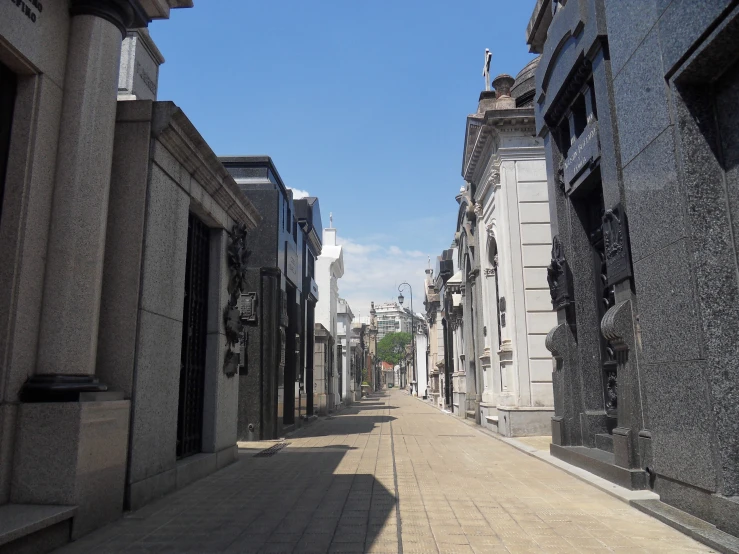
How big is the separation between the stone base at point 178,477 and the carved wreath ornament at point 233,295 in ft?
4.21

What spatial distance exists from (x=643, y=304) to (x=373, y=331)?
71383 mm

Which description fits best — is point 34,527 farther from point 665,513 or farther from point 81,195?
point 665,513

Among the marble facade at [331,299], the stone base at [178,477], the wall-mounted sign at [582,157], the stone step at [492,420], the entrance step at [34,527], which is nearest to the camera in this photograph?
the entrance step at [34,527]

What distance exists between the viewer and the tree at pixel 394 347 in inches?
4454

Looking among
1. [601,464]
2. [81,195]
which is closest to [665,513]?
[601,464]

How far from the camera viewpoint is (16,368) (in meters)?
4.56

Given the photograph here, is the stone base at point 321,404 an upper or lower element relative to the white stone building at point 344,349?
lower

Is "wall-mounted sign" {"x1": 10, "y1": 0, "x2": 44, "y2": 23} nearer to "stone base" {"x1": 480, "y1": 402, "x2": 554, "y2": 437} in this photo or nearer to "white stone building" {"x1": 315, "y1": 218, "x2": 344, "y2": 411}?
"stone base" {"x1": 480, "y1": 402, "x2": 554, "y2": 437}

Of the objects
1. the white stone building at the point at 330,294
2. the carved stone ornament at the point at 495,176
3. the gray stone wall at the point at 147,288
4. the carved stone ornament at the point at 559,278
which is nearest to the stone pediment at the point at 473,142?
the carved stone ornament at the point at 495,176

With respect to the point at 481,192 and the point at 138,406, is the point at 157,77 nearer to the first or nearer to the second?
the point at 138,406

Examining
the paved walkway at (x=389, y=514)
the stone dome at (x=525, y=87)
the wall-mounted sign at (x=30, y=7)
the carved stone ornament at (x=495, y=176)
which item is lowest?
the paved walkway at (x=389, y=514)

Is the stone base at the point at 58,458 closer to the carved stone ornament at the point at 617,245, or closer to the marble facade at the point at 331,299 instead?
the carved stone ornament at the point at 617,245

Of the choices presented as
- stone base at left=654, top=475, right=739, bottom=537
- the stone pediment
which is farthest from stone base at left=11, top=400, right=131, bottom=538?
the stone pediment

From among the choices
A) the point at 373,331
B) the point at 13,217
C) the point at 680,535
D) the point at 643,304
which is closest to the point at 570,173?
the point at 643,304
